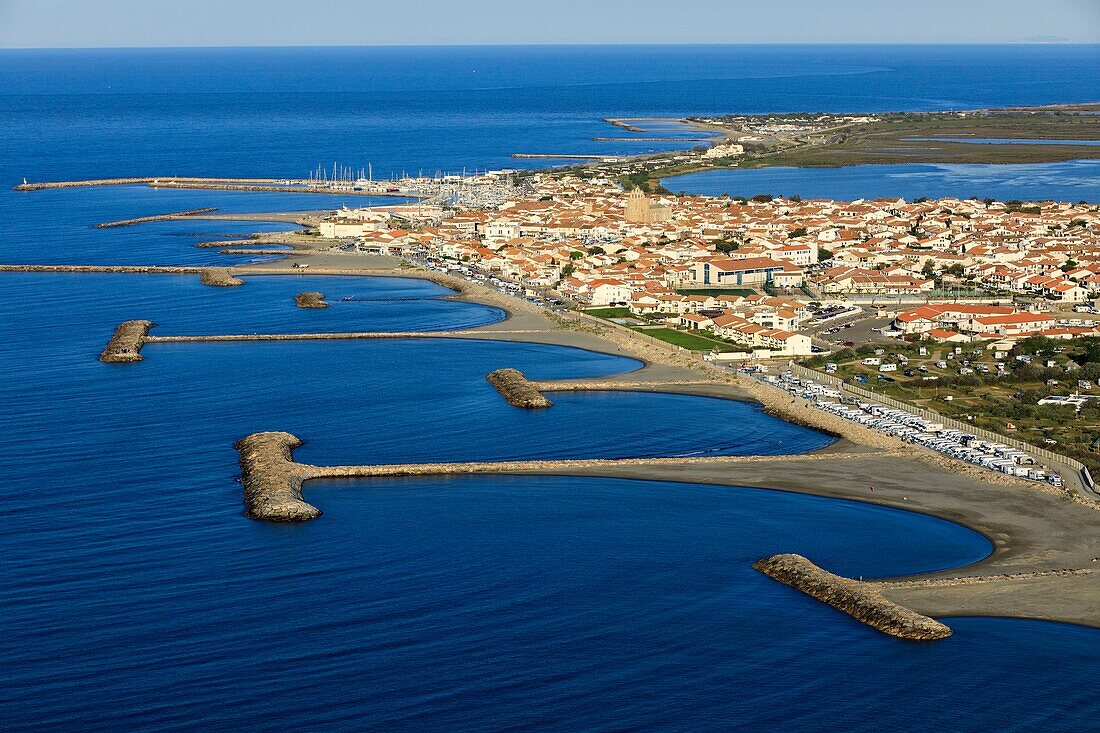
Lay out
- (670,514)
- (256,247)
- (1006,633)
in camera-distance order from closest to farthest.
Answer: (1006,633), (670,514), (256,247)

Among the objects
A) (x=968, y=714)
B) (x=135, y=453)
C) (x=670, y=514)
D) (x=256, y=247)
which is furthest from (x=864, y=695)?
(x=256, y=247)

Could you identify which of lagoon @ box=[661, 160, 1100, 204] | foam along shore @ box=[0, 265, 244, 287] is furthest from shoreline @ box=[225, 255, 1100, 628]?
lagoon @ box=[661, 160, 1100, 204]

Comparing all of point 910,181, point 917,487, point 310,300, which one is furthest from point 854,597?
point 910,181

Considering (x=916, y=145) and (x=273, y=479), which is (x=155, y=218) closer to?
(x=273, y=479)

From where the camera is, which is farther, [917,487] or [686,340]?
[686,340]

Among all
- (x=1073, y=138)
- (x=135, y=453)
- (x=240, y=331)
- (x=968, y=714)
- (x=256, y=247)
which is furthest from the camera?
(x=1073, y=138)

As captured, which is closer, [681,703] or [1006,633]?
[681,703]

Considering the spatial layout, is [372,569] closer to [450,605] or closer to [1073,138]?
[450,605]

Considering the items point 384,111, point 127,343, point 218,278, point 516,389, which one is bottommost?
point 384,111
